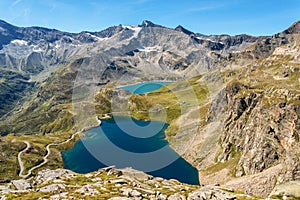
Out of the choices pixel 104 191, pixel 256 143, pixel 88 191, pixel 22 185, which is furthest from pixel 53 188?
pixel 256 143

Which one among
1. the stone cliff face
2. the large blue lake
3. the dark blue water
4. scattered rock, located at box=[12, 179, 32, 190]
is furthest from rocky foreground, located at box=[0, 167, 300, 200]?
the large blue lake

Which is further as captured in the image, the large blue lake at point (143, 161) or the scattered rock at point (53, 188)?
the large blue lake at point (143, 161)

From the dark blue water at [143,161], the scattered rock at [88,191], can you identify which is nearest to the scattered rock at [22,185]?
the scattered rock at [88,191]

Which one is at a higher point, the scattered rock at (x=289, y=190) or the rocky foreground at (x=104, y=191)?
the scattered rock at (x=289, y=190)

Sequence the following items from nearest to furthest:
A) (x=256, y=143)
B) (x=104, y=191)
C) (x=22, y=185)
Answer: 1. (x=104, y=191)
2. (x=22, y=185)
3. (x=256, y=143)

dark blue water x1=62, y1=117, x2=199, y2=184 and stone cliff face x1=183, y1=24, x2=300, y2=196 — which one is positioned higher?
stone cliff face x1=183, y1=24, x2=300, y2=196

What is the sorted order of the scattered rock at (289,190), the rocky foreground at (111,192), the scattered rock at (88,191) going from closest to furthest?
the scattered rock at (289,190) → the rocky foreground at (111,192) → the scattered rock at (88,191)

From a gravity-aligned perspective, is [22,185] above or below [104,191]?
below

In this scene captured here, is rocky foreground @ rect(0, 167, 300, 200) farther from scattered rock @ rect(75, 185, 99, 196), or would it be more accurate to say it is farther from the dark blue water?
the dark blue water

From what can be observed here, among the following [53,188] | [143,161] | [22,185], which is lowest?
[143,161]

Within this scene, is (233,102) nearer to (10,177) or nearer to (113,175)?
(113,175)

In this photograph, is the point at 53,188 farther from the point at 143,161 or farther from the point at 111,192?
the point at 143,161

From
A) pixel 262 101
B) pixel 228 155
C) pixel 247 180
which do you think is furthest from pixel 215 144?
pixel 247 180

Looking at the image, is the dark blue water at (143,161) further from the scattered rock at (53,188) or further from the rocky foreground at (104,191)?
the scattered rock at (53,188)
